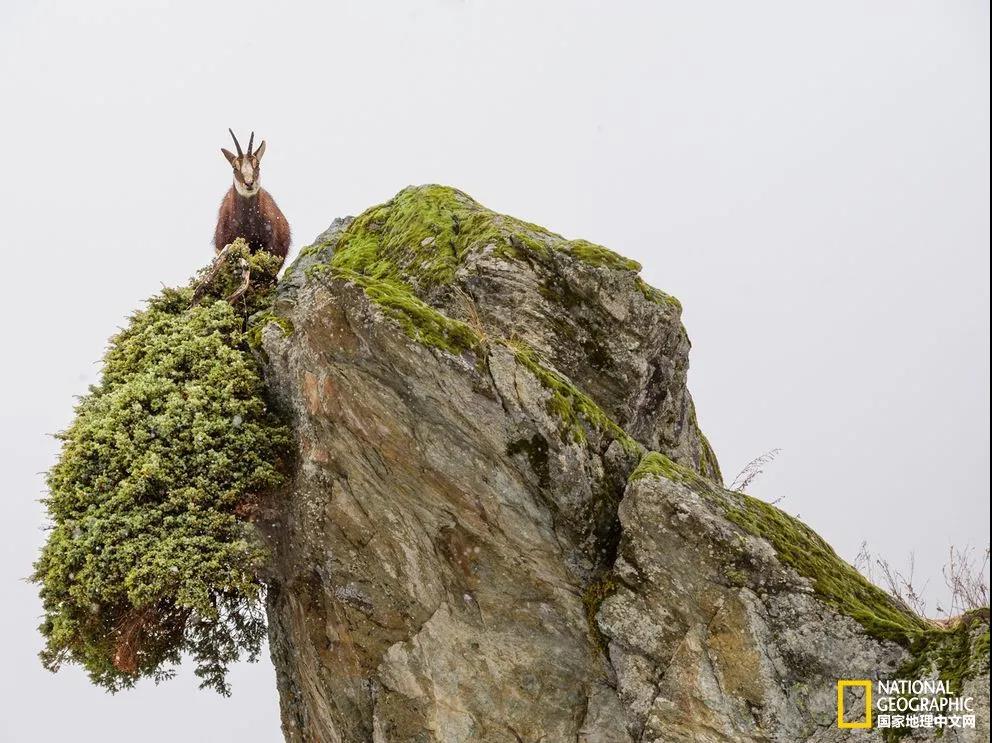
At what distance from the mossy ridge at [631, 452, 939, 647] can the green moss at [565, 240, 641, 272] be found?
137 inches

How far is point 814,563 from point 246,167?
11029mm

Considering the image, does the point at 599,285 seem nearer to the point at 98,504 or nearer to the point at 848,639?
the point at 848,639

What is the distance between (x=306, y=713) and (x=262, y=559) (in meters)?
2.60

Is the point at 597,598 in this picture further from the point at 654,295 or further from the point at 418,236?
the point at 418,236

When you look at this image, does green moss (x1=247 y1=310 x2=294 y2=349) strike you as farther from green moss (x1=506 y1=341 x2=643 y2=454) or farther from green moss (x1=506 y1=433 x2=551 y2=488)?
green moss (x1=506 y1=433 x2=551 y2=488)

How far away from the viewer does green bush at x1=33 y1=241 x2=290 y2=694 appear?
34.5 ft

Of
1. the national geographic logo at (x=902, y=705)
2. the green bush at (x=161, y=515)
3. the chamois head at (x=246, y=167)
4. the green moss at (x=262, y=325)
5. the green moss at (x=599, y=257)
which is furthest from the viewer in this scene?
the chamois head at (x=246, y=167)

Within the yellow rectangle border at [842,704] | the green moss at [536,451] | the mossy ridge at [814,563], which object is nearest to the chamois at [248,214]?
the green moss at [536,451]

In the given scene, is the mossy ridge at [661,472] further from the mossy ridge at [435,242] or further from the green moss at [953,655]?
the mossy ridge at [435,242]

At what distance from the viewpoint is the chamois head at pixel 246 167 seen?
14180mm

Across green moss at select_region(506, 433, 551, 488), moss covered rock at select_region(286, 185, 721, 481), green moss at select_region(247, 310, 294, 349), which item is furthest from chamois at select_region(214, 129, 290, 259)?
green moss at select_region(506, 433, 551, 488)

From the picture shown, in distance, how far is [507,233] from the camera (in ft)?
40.9

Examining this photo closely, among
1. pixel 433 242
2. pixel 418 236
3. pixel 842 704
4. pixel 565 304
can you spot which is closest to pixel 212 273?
pixel 418 236

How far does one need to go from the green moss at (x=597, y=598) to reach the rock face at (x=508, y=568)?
2 cm
